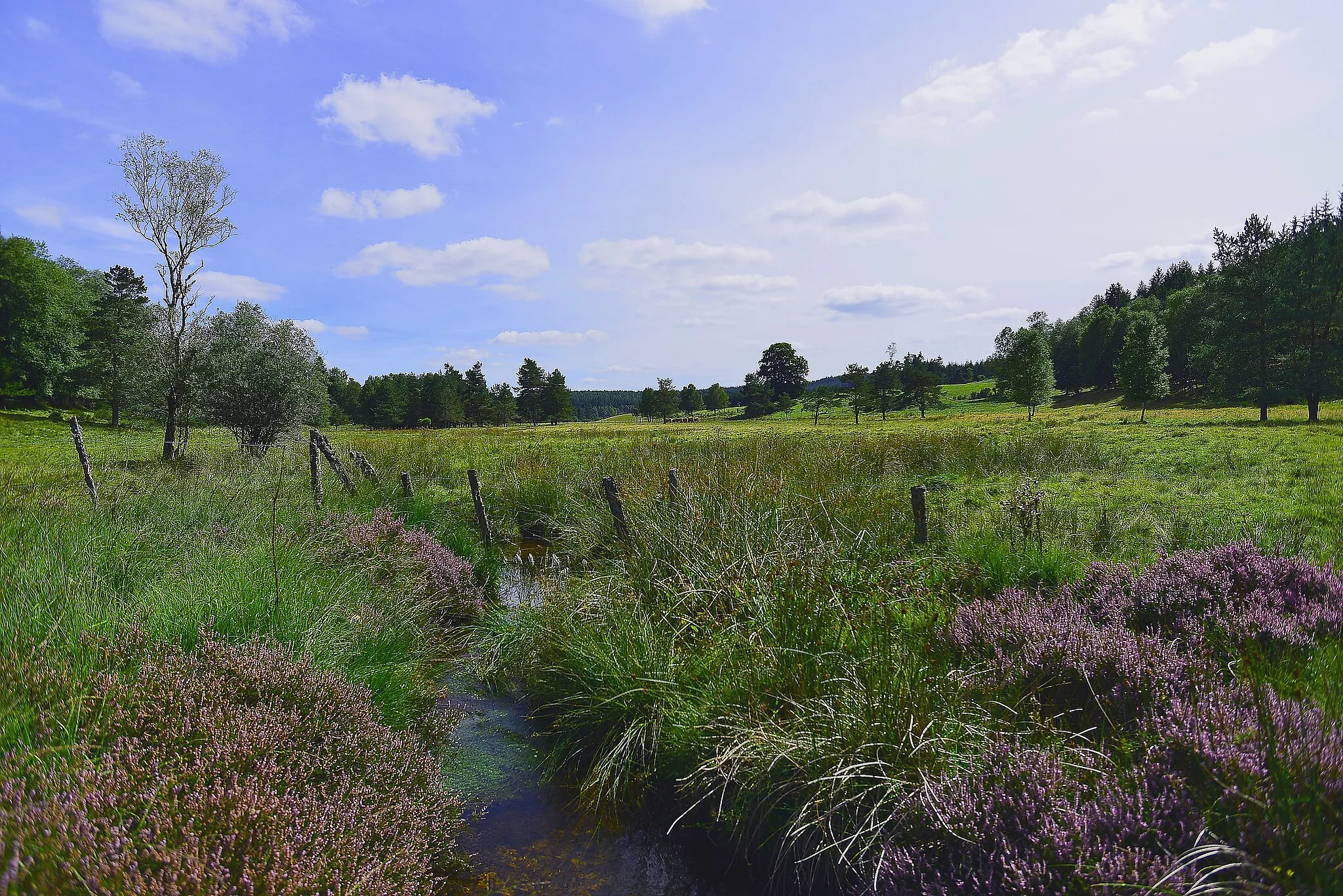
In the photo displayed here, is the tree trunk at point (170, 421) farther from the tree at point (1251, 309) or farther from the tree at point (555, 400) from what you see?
the tree at point (555, 400)

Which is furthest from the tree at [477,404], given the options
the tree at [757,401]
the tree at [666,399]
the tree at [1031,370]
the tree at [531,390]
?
the tree at [1031,370]

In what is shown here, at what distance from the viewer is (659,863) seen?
3.73m

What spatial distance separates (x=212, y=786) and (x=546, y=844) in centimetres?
220

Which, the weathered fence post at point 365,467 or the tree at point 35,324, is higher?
the tree at point 35,324

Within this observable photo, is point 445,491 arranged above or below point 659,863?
above

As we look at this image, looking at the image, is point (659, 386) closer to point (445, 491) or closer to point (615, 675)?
point (445, 491)

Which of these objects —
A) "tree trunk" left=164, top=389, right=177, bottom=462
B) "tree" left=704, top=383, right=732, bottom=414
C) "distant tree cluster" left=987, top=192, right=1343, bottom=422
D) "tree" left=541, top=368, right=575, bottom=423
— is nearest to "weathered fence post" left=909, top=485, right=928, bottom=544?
"tree trunk" left=164, top=389, right=177, bottom=462

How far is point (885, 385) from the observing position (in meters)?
82.5

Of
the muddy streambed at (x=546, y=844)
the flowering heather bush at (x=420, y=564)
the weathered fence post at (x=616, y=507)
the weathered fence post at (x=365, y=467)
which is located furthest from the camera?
the weathered fence post at (x=365, y=467)

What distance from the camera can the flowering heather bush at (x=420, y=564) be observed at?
7.24m

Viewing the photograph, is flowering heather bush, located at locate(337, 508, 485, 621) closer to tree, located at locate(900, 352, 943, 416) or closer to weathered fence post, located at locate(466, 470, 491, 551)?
weathered fence post, located at locate(466, 470, 491, 551)

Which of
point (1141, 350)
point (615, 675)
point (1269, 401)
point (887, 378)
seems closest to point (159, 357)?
point (615, 675)

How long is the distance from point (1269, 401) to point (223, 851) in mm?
48875

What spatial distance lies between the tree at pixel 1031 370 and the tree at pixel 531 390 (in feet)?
202
